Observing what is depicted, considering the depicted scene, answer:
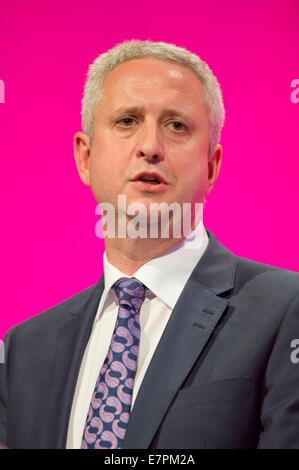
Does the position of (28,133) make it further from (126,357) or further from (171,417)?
(171,417)

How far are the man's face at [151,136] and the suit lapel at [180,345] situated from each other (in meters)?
Result: 0.24

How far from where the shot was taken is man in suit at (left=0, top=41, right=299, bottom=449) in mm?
1426

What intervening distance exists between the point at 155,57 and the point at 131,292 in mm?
700

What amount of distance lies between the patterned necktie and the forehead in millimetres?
530

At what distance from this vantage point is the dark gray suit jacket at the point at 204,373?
1401 millimetres

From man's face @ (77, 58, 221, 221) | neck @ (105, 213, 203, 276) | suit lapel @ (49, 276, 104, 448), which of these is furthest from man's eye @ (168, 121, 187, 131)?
suit lapel @ (49, 276, 104, 448)

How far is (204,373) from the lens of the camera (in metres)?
1.48

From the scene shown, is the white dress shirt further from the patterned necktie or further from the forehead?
the forehead

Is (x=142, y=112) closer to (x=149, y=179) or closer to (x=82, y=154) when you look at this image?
(x=149, y=179)

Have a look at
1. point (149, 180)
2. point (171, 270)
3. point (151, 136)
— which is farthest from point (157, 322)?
point (151, 136)

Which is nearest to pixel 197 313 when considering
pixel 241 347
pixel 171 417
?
pixel 241 347

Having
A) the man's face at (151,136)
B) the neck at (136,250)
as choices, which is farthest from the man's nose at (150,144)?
the neck at (136,250)

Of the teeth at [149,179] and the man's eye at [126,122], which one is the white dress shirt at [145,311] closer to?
the teeth at [149,179]

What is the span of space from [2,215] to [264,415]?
1247 mm
